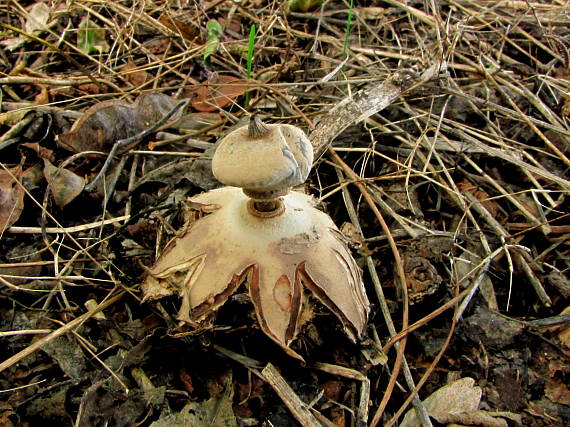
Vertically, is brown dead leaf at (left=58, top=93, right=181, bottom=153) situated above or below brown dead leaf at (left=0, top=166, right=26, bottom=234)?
above

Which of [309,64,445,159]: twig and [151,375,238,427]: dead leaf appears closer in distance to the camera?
[151,375,238,427]: dead leaf

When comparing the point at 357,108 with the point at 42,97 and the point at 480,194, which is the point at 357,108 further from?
the point at 42,97

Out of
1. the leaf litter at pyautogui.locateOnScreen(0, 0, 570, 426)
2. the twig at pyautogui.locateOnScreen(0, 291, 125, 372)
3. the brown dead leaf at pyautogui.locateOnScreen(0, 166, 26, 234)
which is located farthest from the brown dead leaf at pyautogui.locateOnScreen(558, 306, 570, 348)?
the brown dead leaf at pyautogui.locateOnScreen(0, 166, 26, 234)

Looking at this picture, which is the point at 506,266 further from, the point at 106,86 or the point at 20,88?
the point at 20,88

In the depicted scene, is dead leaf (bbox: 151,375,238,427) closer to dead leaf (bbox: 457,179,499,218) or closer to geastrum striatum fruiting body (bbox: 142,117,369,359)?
geastrum striatum fruiting body (bbox: 142,117,369,359)

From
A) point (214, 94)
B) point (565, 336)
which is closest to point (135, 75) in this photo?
point (214, 94)

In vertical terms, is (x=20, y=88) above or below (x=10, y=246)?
above

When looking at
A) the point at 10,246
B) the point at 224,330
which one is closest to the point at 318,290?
the point at 224,330

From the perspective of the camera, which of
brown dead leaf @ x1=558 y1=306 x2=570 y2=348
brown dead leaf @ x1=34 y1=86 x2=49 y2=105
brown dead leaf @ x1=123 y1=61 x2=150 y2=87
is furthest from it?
brown dead leaf @ x1=123 y1=61 x2=150 y2=87
